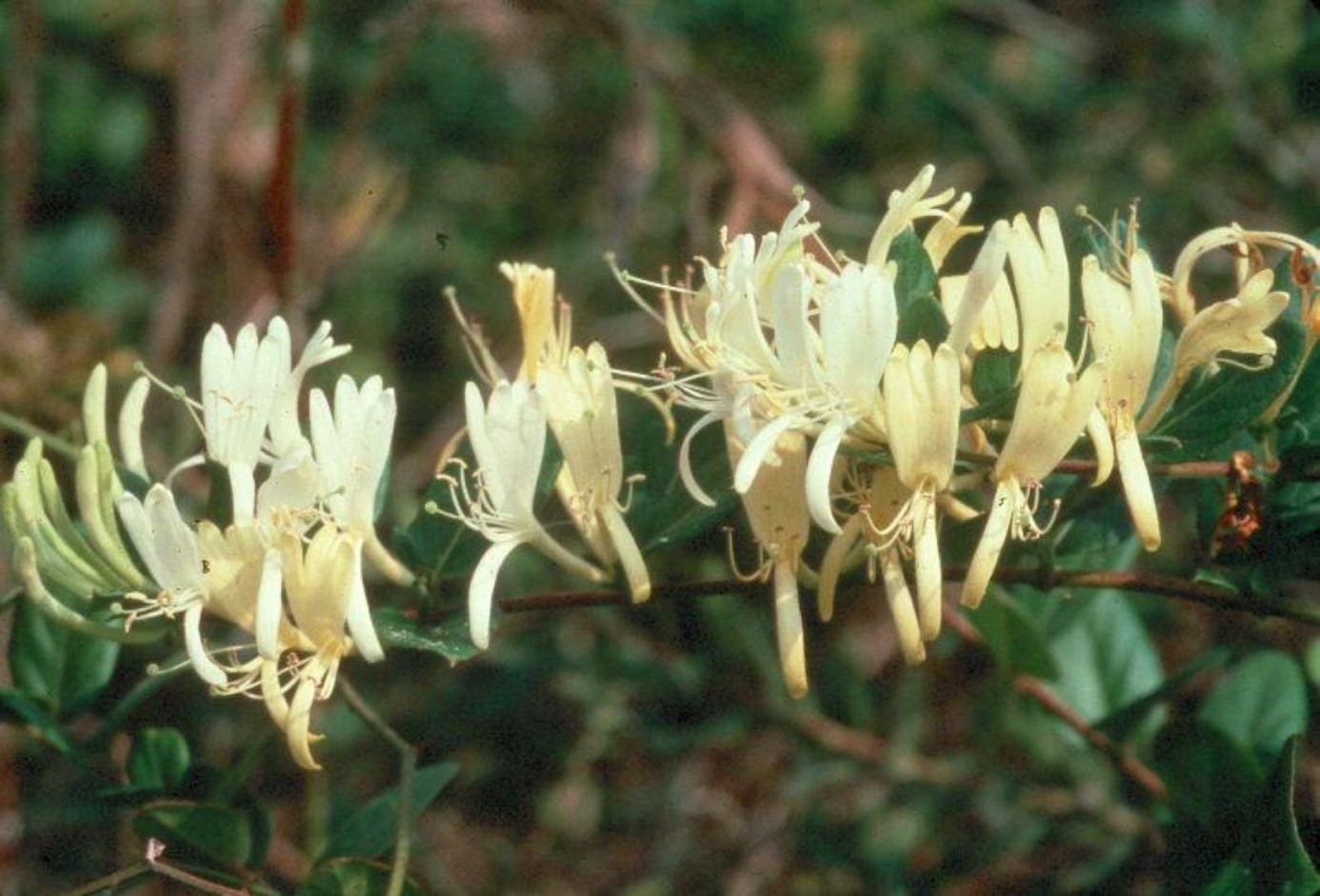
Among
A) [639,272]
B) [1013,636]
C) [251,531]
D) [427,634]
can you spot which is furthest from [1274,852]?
[639,272]

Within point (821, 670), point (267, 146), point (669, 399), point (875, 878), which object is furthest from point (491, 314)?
point (669, 399)

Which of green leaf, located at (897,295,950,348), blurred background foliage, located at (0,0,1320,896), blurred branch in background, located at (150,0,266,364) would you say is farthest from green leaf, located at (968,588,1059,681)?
blurred branch in background, located at (150,0,266,364)

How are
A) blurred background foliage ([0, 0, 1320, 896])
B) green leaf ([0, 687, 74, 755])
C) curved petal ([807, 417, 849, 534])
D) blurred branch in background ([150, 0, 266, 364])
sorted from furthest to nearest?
blurred branch in background ([150, 0, 266, 364]) → blurred background foliage ([0, 0, 1320, 896]) → green leaf ([0, 687, 74, 755]) → curved petal ([807, 417, 849, 534])

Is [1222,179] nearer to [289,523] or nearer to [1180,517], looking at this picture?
[1180,517]

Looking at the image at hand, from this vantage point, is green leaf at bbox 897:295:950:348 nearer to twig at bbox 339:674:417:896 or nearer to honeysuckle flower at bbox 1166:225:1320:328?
honeysuckle flower at bbox 1166:225:1320:328

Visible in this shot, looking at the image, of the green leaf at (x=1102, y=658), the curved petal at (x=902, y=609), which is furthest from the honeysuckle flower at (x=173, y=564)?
the green leaf at (x=1102, y=658)

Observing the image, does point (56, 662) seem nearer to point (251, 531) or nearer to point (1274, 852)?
point (251, 531)

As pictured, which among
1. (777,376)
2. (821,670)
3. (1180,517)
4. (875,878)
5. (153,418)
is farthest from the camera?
(153,418)
